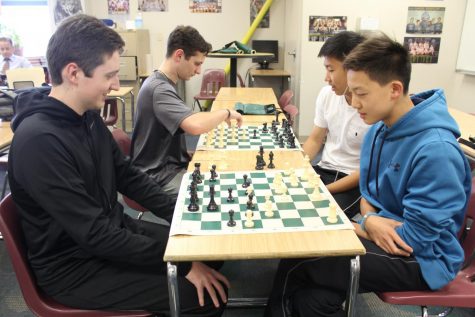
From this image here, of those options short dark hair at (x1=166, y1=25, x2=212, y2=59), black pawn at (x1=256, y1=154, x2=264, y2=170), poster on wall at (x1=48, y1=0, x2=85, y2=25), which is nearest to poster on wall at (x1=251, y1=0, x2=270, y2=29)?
poster on wall at (x1=48, y1=0, x2=85, y2=25)

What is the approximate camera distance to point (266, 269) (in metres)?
2.46

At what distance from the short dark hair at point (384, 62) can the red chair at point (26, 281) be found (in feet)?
4.14

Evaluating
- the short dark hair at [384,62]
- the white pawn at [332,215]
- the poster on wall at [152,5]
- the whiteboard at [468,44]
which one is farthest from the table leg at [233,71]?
the white pawn at [332,215]

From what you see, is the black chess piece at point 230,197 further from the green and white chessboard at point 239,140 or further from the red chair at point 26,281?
the green and white chessboard at point 239,140

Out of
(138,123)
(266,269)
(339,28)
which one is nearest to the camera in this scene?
(138,123)

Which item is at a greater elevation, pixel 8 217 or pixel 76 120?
pixel 76 120

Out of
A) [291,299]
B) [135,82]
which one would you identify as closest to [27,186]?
[291,299]

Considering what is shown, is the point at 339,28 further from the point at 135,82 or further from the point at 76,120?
the point at 76,120

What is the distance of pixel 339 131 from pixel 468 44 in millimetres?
3519

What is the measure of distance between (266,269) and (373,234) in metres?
1.10

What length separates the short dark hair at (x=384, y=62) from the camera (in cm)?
150

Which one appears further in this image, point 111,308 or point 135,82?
point 135,82

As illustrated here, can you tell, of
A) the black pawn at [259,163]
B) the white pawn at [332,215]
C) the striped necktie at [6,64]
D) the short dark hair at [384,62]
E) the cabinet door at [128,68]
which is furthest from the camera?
the cabinet door at [128,68]

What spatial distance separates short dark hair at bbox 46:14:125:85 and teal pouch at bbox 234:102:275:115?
2.06 meters
